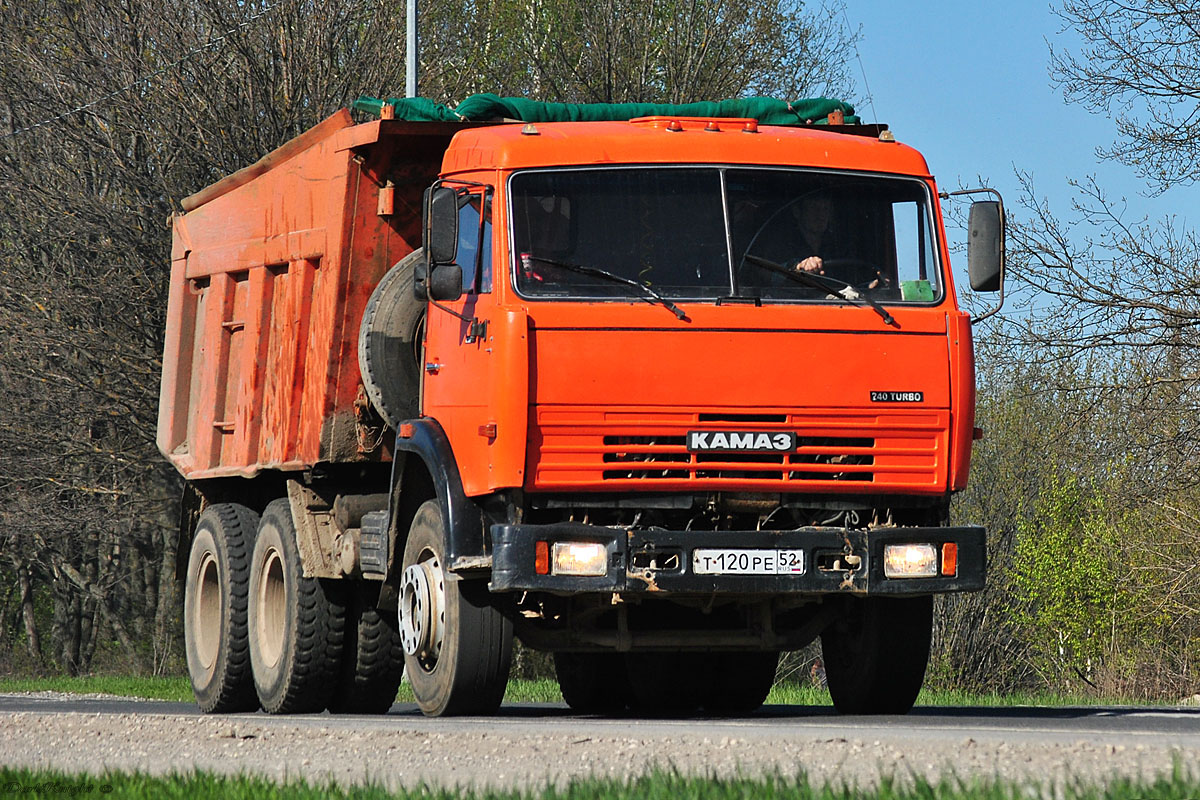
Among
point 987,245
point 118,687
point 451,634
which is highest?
point 987,245

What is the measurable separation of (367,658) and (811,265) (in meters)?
4.02

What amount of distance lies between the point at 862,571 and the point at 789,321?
3.95ft

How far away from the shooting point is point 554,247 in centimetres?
894

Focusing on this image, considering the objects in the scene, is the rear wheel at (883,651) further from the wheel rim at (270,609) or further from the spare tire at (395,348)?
the wheel rim at (270,609)

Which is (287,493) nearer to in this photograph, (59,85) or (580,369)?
(580,369)

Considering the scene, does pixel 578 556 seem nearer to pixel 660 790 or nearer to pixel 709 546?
pixel 709 546

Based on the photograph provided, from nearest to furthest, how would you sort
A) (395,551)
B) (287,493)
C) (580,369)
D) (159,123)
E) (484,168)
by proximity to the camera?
(580,369) → (484,168) → (395,551) → (287,493) → (159,123)

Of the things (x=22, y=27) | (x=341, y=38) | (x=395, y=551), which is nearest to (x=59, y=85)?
(x=22, y=27)

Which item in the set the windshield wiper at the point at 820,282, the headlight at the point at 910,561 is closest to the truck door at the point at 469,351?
the windshield wiper at the point at 820,282

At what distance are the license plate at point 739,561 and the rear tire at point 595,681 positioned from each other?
390 centimetres

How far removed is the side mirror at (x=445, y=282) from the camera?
9148 millimetres

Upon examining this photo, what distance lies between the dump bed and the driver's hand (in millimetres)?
2197

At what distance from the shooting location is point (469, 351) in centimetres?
907

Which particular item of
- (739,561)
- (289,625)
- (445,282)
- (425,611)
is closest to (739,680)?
(289,625)
